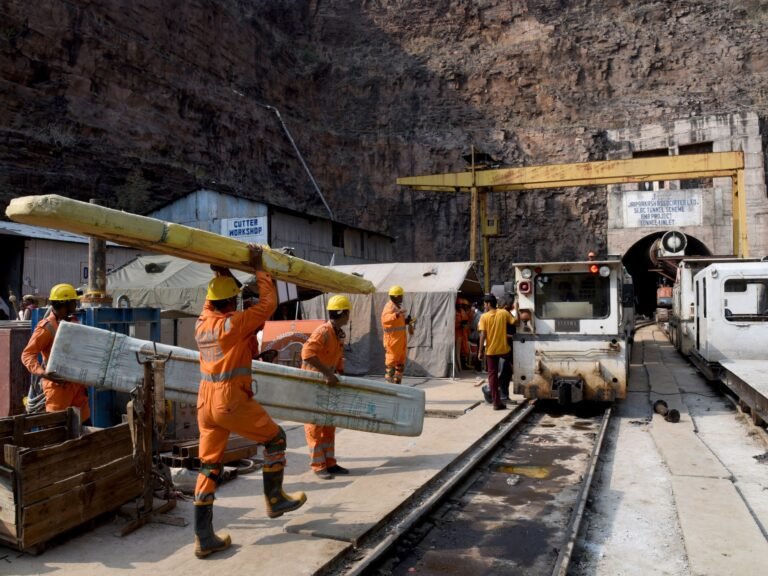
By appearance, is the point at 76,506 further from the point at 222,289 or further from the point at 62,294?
the point at 62,294

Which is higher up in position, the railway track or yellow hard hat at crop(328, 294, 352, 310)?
yellow hard hat at crop(328, 294, 352, 310)

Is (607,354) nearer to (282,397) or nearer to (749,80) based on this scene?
(282,397)

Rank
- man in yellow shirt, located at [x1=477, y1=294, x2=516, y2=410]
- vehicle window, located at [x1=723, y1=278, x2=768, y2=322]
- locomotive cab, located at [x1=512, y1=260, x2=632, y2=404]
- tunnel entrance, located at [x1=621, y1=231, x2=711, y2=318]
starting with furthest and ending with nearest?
tunnel entrance, located at [x1=621, y1=231, x2=711, y2=318] → vehicle window, located at [x1=723, y1=278, x2=768, y2=322] → man in yellow shirt, located at [x1=477, y1=294, x2=516, y2=410] → locomotive cab, located at [x1=512, y1=260, x2=632, y2=404]

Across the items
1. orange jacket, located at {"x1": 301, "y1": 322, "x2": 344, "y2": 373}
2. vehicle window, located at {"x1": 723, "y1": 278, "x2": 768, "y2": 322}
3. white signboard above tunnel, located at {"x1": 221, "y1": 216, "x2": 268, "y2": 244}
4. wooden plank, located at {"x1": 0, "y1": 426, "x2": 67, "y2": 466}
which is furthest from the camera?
white signboard above tunnel, located at {"x1": 221, "y1": 216, "x2": 268, "y2": 244}

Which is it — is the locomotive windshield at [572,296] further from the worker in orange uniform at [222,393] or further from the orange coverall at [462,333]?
the worker in orange uniform at [222,393]

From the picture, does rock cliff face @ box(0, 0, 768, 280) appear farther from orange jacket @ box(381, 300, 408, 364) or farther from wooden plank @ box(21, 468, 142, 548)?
wooden plank @ box(21, 468, 142, 548)

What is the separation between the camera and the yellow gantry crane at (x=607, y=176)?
1853 cm

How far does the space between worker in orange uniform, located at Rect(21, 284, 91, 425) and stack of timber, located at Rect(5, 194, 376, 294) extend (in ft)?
5.40

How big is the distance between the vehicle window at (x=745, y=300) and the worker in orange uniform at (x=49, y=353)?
35.1ft

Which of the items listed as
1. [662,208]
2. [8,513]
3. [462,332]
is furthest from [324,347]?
[662,208]

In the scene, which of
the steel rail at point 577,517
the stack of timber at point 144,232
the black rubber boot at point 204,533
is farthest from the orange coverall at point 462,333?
the black rubber boot at point 204,533

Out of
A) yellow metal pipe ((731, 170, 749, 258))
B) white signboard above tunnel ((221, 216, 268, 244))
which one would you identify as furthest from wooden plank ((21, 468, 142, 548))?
yellow metal pipe ((731, 170, 749, 258))

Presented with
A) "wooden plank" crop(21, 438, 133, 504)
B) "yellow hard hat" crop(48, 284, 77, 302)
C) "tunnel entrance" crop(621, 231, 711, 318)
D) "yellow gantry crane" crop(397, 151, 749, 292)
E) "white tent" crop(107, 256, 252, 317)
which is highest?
"yellow gantry crane" crop(397, 151, 749, 292)

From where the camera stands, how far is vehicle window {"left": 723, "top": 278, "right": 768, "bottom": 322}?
34.3 feet
